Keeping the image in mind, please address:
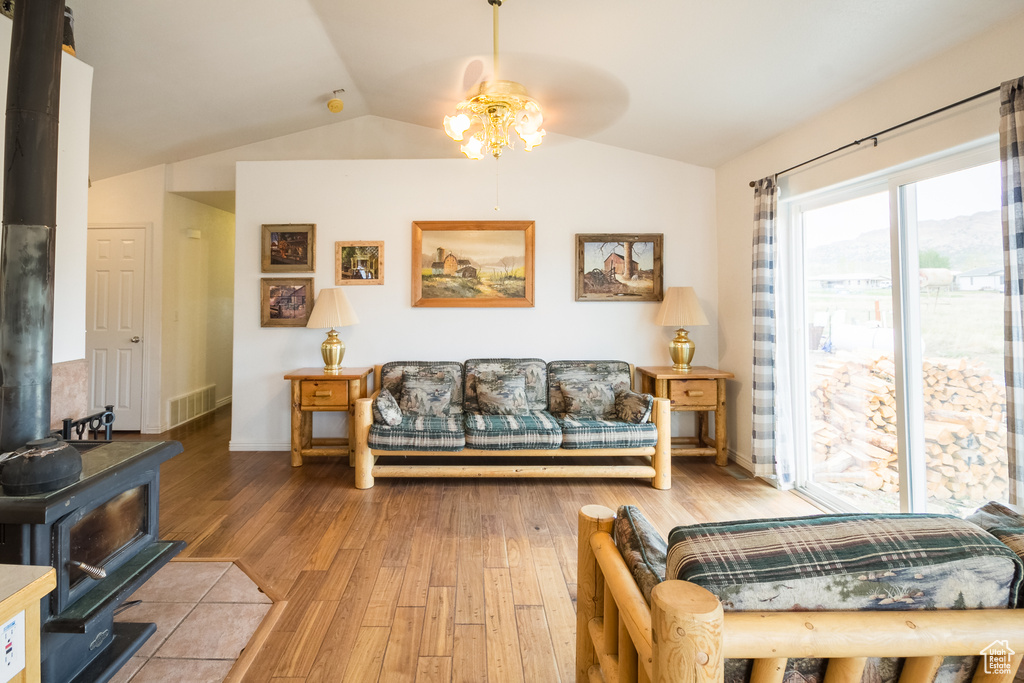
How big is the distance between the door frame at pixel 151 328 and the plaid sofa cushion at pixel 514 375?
3287mm

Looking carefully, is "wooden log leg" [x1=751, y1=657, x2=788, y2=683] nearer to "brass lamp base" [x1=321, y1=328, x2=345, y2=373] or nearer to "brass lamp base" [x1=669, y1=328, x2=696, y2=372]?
"brass lamp base" [x1=669, y1=328, x2=696, y2=372]

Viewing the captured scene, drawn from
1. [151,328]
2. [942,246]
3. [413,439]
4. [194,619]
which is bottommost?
[194,619]

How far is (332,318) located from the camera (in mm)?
3938

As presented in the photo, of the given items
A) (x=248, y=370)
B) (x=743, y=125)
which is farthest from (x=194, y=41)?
(x=743, y=125)

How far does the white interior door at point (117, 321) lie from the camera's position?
489cm

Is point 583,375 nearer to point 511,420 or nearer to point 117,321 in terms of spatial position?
point 511,420

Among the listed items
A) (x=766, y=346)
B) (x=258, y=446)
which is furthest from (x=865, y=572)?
(x=258, y=446)

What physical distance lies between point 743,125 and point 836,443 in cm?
229

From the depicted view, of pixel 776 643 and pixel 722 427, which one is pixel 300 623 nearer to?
pixel 776 643

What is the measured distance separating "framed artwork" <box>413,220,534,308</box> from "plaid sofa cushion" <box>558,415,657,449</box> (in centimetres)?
132

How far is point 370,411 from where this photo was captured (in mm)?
3561

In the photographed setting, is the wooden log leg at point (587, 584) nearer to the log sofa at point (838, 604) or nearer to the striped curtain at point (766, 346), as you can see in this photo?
the log sofa at point (838, 604)

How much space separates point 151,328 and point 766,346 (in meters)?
5.66

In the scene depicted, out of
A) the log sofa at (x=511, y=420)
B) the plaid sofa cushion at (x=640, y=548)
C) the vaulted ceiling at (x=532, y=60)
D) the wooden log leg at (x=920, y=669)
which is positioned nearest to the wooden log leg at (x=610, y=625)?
the plaid sofa cushion at (x=640, y=548)
